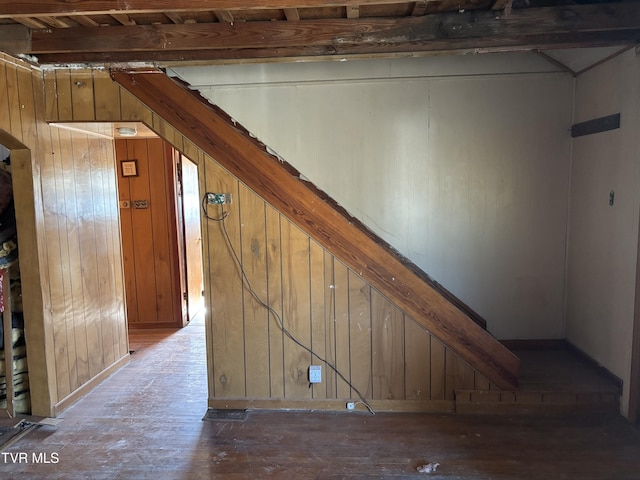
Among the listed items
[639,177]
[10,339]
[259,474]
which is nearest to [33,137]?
[10,339]

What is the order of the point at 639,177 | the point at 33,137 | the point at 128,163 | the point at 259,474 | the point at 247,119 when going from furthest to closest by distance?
the point at 128,163 < the point at 247,119 < the point at 33,137 < the point at 639,177 < the point at 259,474

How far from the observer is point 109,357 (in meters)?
3.61

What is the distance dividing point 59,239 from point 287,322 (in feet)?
5.59

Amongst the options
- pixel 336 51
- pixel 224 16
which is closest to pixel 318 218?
pixel 336 51

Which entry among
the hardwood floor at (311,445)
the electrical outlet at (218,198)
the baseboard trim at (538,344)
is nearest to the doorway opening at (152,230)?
the hardwood floor at (311,445)

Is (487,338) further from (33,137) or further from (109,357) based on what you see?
(33,137)

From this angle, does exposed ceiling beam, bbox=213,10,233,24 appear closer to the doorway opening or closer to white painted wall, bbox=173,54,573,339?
white painted wall, bbox=173,54,573,339

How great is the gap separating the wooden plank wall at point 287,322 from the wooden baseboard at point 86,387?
1038 millimetres

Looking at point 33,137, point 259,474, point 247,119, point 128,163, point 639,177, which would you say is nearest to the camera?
point 259,474

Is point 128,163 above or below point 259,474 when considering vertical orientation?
above

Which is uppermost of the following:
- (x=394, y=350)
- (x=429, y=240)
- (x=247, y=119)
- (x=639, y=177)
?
(x=247, y=119)

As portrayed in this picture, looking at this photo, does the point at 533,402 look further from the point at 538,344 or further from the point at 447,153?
the point at 447,153

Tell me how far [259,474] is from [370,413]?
0.92 meters

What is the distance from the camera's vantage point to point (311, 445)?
2541 mm
